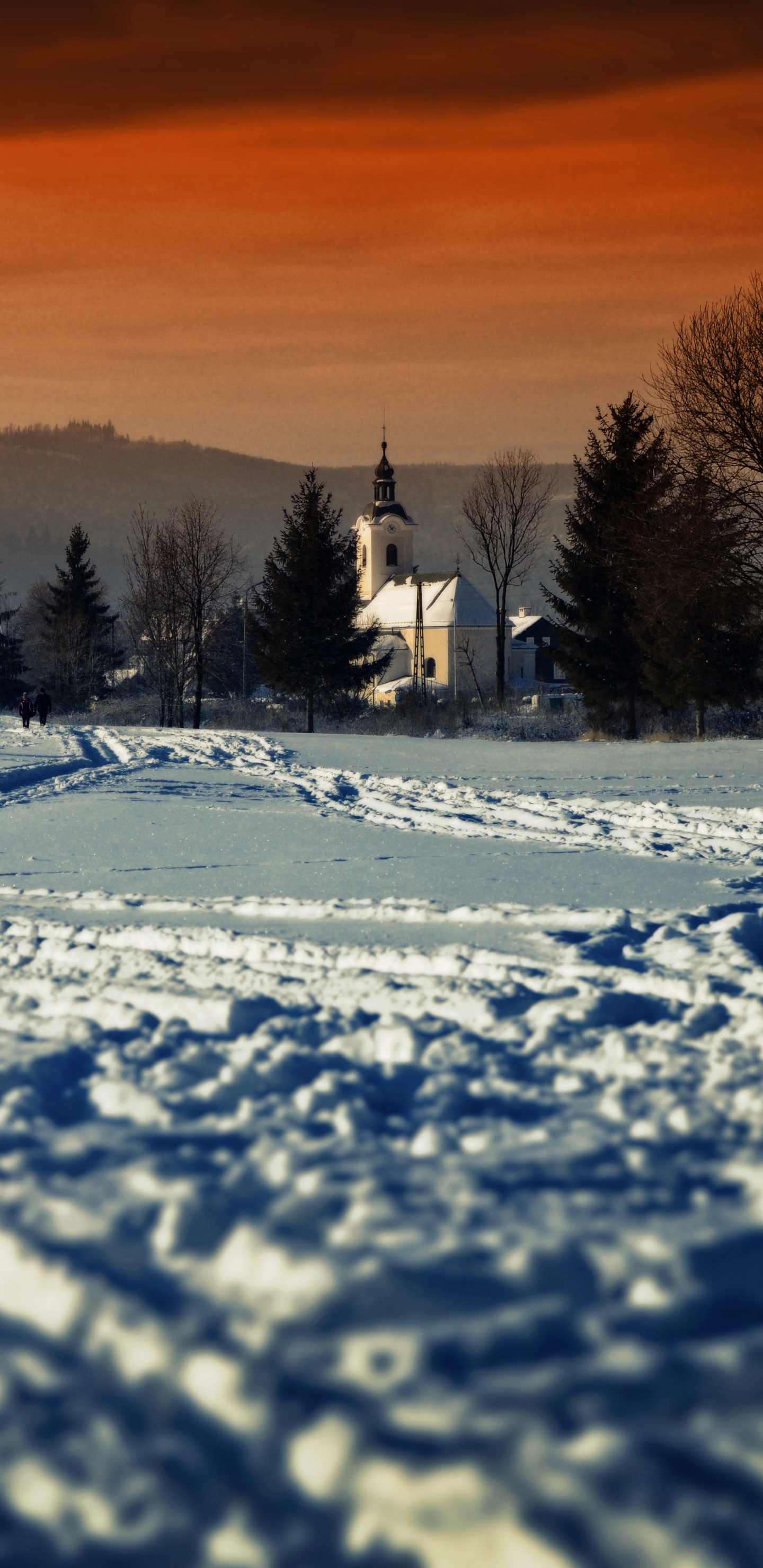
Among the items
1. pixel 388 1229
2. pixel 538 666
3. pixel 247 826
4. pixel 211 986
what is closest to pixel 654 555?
pixel 247 826

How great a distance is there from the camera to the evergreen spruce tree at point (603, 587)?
115ft

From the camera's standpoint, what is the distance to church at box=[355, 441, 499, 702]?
248 feet

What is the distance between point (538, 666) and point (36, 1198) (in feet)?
285

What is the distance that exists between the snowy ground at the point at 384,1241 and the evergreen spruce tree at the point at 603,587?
1170 inches

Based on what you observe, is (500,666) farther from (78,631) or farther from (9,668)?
(9,668)

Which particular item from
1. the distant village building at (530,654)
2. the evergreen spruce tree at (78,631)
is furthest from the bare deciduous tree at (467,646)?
the evergreen spruce tree at (78,631)

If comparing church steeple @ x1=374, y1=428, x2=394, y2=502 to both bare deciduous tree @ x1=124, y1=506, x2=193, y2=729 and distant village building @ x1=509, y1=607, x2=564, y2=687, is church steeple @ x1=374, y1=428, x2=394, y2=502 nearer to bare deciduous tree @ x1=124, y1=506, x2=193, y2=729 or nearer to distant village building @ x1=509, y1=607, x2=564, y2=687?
distant village building @ x1=509, y1=607, x2=564, y2=687

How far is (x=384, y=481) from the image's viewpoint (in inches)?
3639

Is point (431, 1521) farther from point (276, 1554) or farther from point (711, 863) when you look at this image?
point (711, 863)

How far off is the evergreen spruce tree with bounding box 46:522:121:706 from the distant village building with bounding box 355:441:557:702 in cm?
1842

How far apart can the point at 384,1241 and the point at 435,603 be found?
79901 mm

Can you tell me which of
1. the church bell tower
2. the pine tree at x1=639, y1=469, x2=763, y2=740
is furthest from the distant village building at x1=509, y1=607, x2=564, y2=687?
the pine tree at x1=639, y1=469, x2=763, y2=740

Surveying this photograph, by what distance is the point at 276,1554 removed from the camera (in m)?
1.84

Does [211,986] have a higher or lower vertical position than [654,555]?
lower
